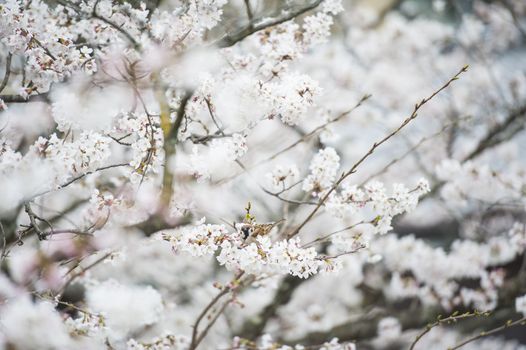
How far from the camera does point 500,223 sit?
5.73 m

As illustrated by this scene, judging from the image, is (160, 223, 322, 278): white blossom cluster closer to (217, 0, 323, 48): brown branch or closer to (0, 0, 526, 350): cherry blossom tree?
(0, 0, 526, 350): cherry blossom tree

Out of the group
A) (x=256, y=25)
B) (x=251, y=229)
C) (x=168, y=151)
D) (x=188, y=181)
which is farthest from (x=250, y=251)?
(x=256, y=25)

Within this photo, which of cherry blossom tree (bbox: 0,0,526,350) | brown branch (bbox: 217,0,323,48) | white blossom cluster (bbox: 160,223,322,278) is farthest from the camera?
brown branch (bbox: 217,0,323,48)

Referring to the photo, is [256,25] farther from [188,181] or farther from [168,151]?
[188,181]

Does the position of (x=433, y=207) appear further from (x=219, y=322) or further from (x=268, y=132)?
(x=219, y=322)

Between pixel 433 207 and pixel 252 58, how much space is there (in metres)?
4.71

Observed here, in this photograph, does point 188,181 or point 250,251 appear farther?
point 188,181

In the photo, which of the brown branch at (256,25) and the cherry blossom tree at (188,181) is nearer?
the cherry blossom tree at (188,181)

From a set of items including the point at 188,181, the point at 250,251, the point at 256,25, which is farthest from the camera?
the point at 188,181

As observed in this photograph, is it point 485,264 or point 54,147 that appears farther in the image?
point 485,264

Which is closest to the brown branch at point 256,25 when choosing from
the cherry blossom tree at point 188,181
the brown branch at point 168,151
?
the cherry blossom tree at point 188,181

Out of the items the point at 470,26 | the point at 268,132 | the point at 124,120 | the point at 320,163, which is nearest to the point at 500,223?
Answer: the point at 470,26

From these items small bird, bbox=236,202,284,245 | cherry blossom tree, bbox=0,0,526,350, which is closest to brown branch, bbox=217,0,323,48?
cherry blossom tree, bbox=0,0,526,350

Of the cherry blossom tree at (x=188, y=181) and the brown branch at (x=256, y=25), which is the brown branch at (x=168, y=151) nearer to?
the cherry blossom tree at (x=188, y=181)
